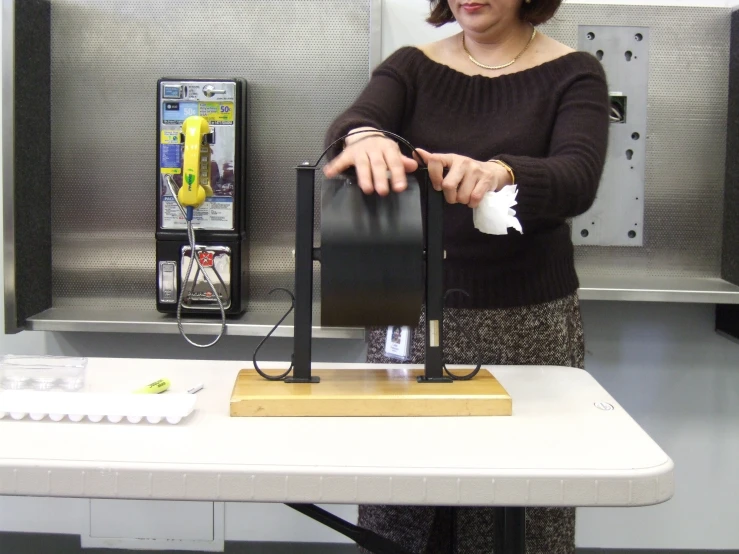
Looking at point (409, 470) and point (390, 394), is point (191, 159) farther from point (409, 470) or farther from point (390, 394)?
point (409, 470)

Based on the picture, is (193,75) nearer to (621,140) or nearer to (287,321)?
(287,321)

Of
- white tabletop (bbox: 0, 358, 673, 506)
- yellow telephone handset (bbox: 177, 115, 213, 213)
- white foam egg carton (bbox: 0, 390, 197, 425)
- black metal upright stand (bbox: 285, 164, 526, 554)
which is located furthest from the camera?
yellow telephone handset (bbox: 177, 115, 213, 213)

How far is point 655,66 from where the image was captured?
6.32ft

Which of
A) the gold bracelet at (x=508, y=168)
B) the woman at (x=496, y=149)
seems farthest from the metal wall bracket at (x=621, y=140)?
the gold bracelet at (x=508, y=168)

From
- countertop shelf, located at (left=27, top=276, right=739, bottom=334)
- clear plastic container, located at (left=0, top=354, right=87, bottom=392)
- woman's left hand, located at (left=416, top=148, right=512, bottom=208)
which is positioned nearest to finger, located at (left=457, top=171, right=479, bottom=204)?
woman's left hand, located at (left=416, top=148, right=512, bottom=208)

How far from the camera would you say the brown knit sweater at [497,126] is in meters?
1.13

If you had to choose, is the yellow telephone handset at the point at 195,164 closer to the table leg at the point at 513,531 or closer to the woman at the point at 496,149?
the woman at the point at 496,149

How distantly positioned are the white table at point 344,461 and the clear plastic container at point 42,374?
15 cm

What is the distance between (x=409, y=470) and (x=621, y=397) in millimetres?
1441

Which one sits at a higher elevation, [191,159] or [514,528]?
[191,159]

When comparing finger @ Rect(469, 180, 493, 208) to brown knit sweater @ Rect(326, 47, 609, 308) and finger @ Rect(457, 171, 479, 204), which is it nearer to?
finger @ Rect(457, 171, 479, 204)

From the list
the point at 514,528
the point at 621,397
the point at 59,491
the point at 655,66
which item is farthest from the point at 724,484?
the point at 59,491

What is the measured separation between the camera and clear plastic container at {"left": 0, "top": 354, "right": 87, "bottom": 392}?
3.11 feet

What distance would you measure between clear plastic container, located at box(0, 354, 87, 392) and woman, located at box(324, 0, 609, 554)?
0.43 m
